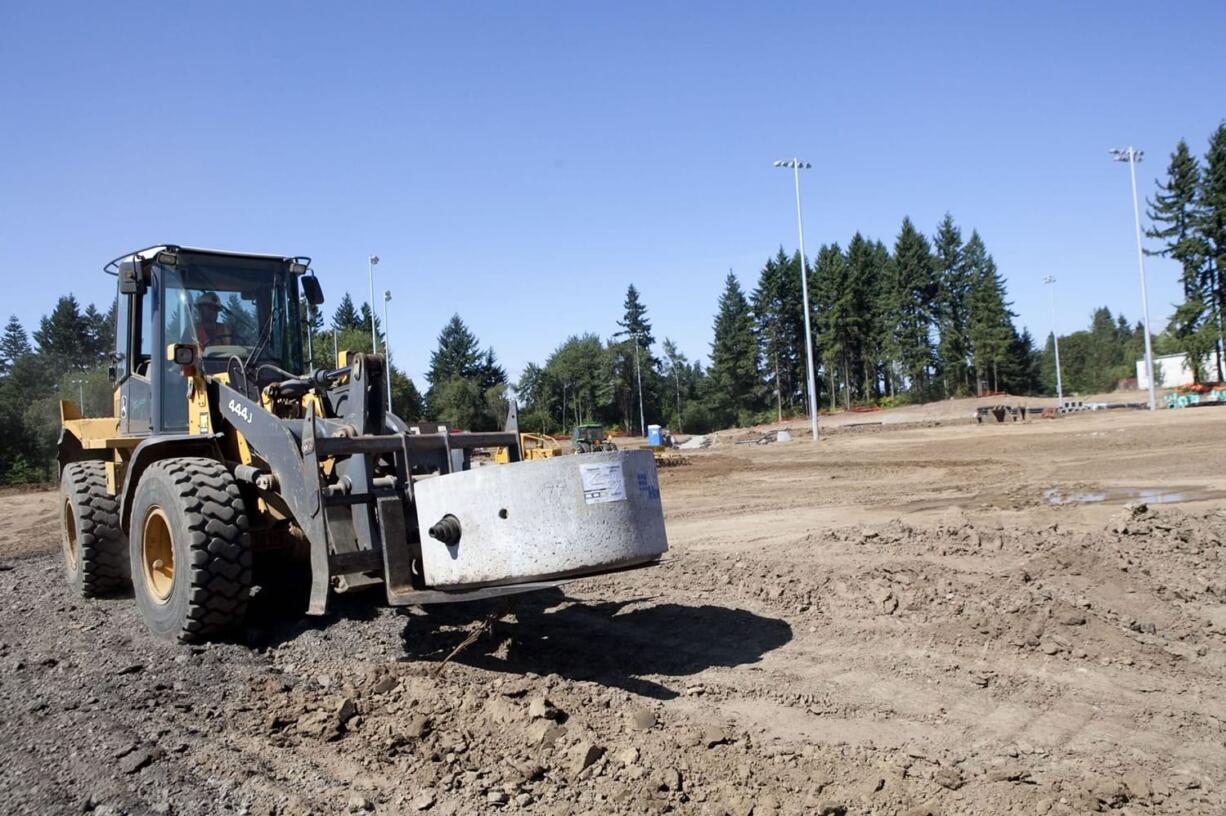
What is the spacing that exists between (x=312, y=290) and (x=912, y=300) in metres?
72.2

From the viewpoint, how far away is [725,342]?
83062 mm

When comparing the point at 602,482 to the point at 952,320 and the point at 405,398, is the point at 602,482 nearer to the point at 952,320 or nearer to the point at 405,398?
the point at 405,398

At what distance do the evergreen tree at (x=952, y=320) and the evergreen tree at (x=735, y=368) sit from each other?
16.5 meters

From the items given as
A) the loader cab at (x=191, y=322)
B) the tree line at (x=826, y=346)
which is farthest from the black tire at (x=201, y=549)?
the tree line at (x=826, y=346)

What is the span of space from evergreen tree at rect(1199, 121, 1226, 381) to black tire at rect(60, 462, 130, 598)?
6191cm

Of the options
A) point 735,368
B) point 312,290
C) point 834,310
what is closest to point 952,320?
point 834,310

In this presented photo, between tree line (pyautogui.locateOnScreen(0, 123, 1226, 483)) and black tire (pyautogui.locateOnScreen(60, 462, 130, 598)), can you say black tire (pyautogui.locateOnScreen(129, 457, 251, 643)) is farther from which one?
tree line (pyautogui.locateOnScreen(0, 123, 1226, 483))

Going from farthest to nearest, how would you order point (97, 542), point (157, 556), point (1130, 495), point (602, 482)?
1. point (1130, 495)
2. point (97, 542)
3. point (157, 556)
4. point (602, 482)

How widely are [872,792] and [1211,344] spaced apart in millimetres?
61955

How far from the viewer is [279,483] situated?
Result: 19.5 feet

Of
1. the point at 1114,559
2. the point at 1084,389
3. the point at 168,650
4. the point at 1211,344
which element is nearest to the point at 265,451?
the point at 168,650

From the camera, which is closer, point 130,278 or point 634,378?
point 130,278

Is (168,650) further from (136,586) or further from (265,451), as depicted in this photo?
(265,451)

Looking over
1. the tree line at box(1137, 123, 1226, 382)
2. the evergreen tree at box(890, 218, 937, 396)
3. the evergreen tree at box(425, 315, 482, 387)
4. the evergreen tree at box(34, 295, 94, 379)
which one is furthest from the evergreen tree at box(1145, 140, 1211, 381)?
the evergreen tree at box(34, 295, 94, 379)
